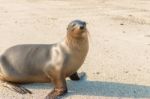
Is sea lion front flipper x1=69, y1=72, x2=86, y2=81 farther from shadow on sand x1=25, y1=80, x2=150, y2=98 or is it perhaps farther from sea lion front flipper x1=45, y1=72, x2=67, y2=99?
sea lion front flipper x1=45, y1=72, x2=67, y2=99

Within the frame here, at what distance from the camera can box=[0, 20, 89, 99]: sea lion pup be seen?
5.12 meters

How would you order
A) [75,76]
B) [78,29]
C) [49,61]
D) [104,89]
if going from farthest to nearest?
[75,76]
[104,89]
[49,61]
[78,29]

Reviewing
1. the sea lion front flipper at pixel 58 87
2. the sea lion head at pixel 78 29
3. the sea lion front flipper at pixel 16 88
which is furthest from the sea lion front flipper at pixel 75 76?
the sea lion head at pixel 78 29

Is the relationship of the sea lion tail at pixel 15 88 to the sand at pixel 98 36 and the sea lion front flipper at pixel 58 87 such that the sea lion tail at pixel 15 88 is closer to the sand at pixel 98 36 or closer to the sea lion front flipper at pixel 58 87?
the sand at pixel 98 36

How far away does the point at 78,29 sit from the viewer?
16.4 feet

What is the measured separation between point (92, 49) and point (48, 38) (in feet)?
3.86

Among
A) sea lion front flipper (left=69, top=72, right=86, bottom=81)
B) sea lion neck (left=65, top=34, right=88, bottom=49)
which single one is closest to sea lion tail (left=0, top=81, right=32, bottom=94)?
sea lion front flipper (left=69, top=72, right=86, bottom=81)

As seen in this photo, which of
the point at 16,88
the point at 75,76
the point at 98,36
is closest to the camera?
the point at 16,88

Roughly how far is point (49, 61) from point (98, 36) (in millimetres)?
3453

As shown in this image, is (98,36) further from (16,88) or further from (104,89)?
(16,88)

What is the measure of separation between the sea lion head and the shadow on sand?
695mm

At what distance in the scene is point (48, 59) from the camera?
5.27 metres

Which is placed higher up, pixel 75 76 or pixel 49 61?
pixel 49 61

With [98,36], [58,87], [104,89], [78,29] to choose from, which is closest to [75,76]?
[104,89]
